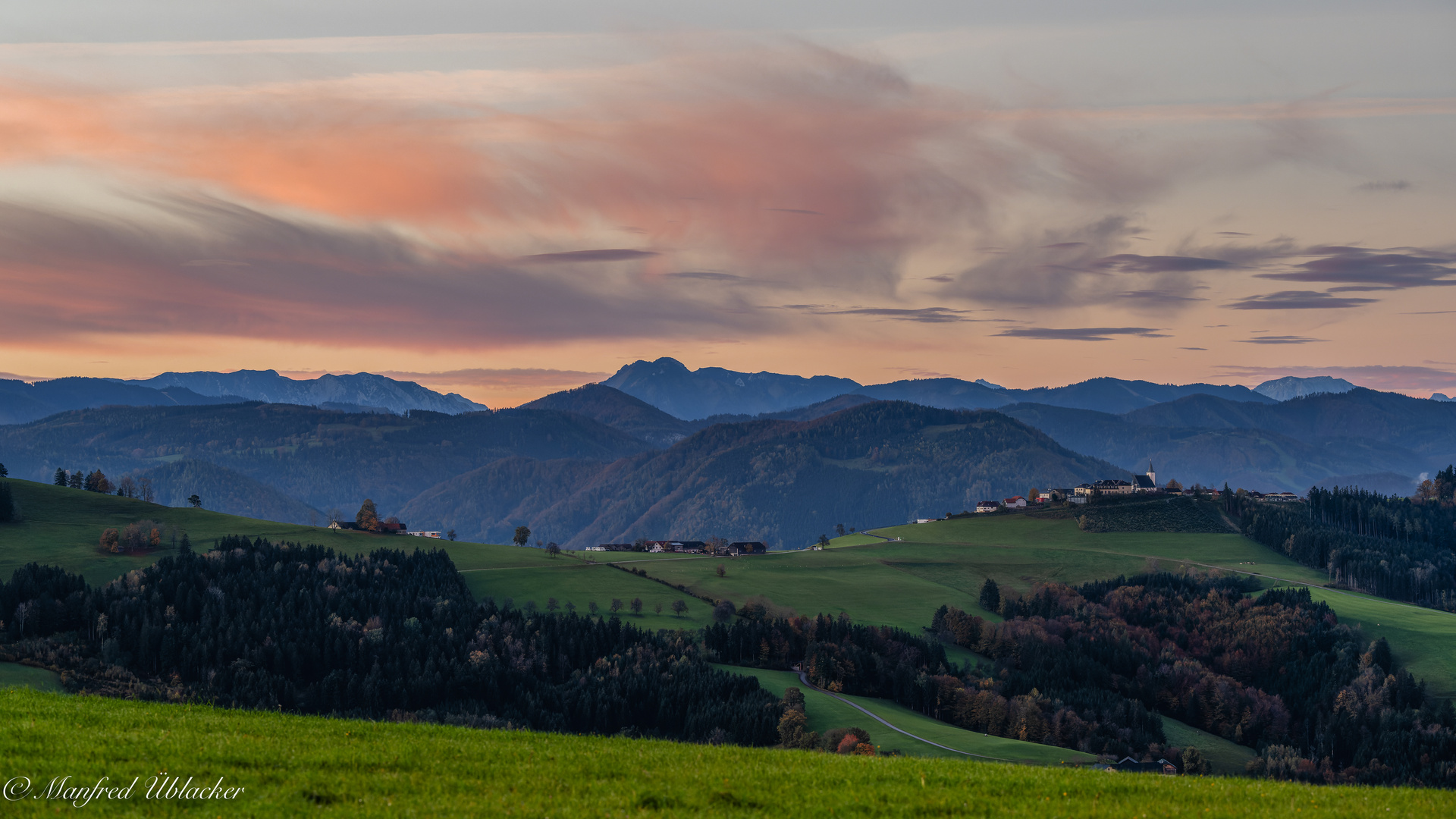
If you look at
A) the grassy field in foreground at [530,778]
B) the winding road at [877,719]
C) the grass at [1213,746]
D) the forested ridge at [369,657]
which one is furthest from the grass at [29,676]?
the grass at [1213,746]

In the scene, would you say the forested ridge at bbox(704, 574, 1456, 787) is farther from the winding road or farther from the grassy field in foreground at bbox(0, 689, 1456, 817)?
the grassy field in foreground at bbox(0, 689, 1456, 817)

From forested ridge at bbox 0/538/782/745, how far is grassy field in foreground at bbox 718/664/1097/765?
7.04m

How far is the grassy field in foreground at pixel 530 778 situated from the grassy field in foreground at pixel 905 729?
5361 cm

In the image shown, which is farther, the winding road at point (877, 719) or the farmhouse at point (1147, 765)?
the farmhouse at point (1147, 765)

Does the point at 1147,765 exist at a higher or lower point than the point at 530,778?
lower

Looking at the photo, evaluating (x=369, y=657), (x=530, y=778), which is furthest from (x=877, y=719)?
(x=530, y=778)

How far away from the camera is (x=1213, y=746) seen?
475ft

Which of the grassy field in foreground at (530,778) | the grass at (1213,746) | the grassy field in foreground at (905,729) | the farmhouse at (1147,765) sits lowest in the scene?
the grass at (1213,746)

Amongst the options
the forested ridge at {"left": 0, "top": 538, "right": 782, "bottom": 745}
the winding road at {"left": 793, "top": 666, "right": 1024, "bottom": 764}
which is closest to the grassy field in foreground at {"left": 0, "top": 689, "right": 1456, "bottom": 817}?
the winding road at {"left": 793, "top": 666, "right": 1024, "bottom": 764}

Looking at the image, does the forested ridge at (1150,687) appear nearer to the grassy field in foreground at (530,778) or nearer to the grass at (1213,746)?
the grass at (1213,746)

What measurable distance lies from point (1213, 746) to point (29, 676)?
16331cm

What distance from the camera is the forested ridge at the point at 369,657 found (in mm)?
140000

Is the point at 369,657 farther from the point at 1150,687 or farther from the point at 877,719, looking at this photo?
the point at 1150,687

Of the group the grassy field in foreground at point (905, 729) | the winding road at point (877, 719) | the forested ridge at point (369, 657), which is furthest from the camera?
the forested ridge at point (369, 657)
